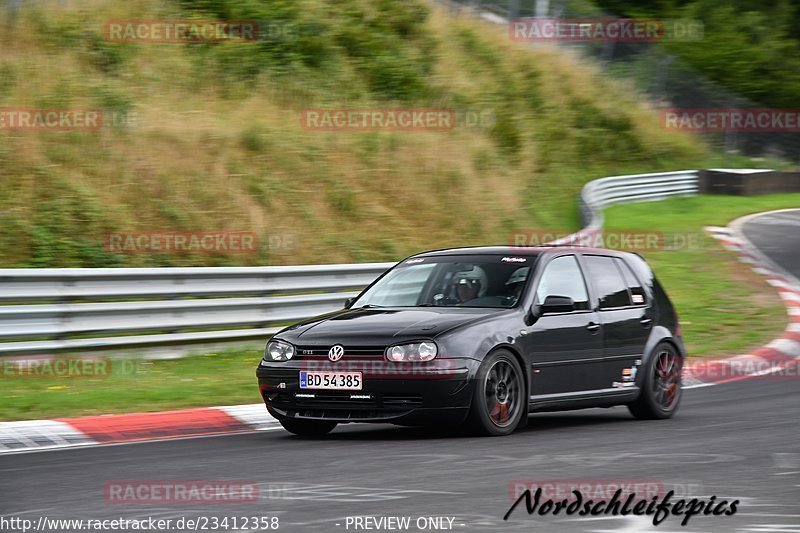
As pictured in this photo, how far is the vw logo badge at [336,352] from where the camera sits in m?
8.97

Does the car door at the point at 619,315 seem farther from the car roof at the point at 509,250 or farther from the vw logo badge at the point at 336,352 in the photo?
the vw logo badge at the point at 336,352

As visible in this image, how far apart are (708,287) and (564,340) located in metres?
11.8

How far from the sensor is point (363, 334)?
9.01 m

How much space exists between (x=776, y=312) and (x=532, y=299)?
33.1 feet

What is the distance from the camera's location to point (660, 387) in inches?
429

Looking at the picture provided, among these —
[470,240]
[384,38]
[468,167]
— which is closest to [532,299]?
[470,240]

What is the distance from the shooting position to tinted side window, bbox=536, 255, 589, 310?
999 cm
